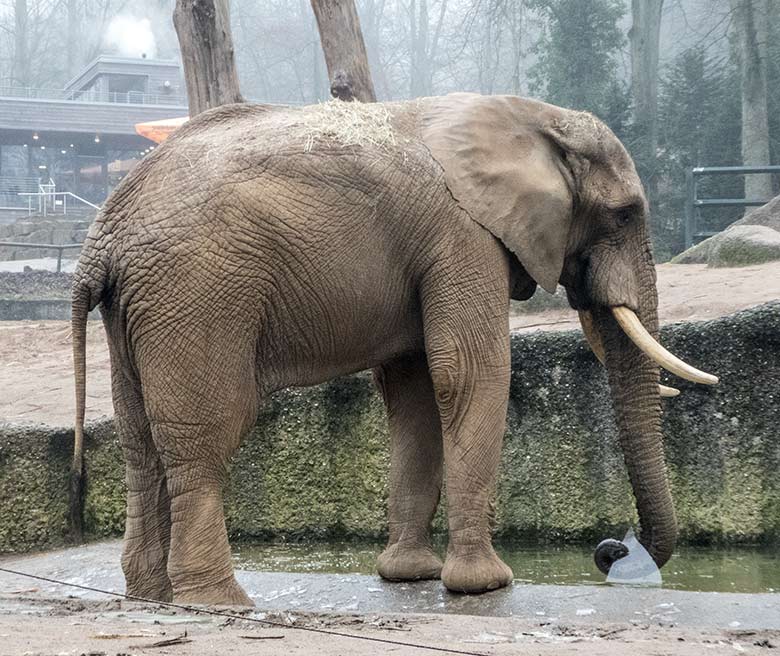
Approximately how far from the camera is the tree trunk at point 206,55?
28.5ft

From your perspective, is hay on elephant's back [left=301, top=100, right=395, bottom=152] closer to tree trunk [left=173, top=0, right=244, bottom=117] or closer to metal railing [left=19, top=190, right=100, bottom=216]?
tree trunk [left=173, top=0, right=244, bottom=117]

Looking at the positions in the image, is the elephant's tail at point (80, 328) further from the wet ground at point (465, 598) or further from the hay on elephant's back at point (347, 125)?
the hay on elephant's back at point (347, 125)

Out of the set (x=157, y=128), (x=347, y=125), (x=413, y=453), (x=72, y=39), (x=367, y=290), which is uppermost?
(x=72, y=39)

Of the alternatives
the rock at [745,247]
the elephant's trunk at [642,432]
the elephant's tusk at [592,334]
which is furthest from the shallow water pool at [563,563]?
the rock at [745,247]

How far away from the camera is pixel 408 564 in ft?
18.8

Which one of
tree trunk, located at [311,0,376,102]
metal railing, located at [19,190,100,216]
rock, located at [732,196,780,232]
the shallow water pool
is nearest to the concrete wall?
the shallow water pool

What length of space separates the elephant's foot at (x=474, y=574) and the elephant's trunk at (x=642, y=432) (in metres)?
0.63

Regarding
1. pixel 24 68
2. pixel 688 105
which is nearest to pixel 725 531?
pixel 688 105

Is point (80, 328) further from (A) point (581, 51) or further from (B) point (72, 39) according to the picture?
(B) point (72, 39)

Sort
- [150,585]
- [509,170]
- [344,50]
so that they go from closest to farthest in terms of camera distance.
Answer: [150,585]
[509,170]
[344,50]

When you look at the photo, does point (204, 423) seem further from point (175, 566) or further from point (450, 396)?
point (450, 396)

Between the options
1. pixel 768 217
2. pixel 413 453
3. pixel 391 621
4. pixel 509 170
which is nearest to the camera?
pixel 391 621

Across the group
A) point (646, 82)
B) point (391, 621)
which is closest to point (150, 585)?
point (391, 621)

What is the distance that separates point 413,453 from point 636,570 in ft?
3.81
